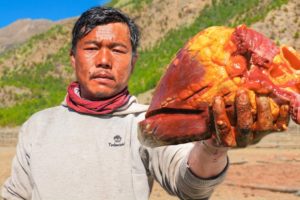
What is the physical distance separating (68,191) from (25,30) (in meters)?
108

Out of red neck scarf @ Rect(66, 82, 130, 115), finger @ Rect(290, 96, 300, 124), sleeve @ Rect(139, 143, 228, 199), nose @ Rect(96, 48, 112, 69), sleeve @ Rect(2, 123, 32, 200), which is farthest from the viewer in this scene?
sleeve @ Rect(2, 123, 32, 200)

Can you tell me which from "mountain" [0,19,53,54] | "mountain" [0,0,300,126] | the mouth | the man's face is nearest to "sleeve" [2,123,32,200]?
the man's face

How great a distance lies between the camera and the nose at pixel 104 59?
8.50 feet

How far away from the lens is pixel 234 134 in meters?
1.64

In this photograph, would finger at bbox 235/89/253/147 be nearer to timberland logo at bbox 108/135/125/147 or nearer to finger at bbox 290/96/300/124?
finger at bbox 290/96/300/124

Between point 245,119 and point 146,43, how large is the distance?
42852 millimetres

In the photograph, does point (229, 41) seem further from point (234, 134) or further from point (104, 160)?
point (104, 160)

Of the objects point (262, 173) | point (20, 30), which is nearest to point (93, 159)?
point (262, 173)

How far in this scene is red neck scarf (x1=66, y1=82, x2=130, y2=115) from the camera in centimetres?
270

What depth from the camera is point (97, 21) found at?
2.71 metres

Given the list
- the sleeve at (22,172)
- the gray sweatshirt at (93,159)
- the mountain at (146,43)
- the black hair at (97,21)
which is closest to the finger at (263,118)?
the gray sweatshirt at (93,159)

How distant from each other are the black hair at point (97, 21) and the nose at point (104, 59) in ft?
0.53

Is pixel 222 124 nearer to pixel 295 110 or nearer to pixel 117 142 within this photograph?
pixel 295 110

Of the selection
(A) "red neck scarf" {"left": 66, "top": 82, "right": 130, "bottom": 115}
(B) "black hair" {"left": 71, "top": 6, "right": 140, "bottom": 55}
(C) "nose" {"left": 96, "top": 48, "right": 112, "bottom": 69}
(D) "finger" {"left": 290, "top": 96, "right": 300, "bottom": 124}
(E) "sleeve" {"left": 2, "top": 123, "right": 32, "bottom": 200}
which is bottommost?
(E) "sleeve" {"left": 2, "top": 123, "right": 32, "bottom": 200}
